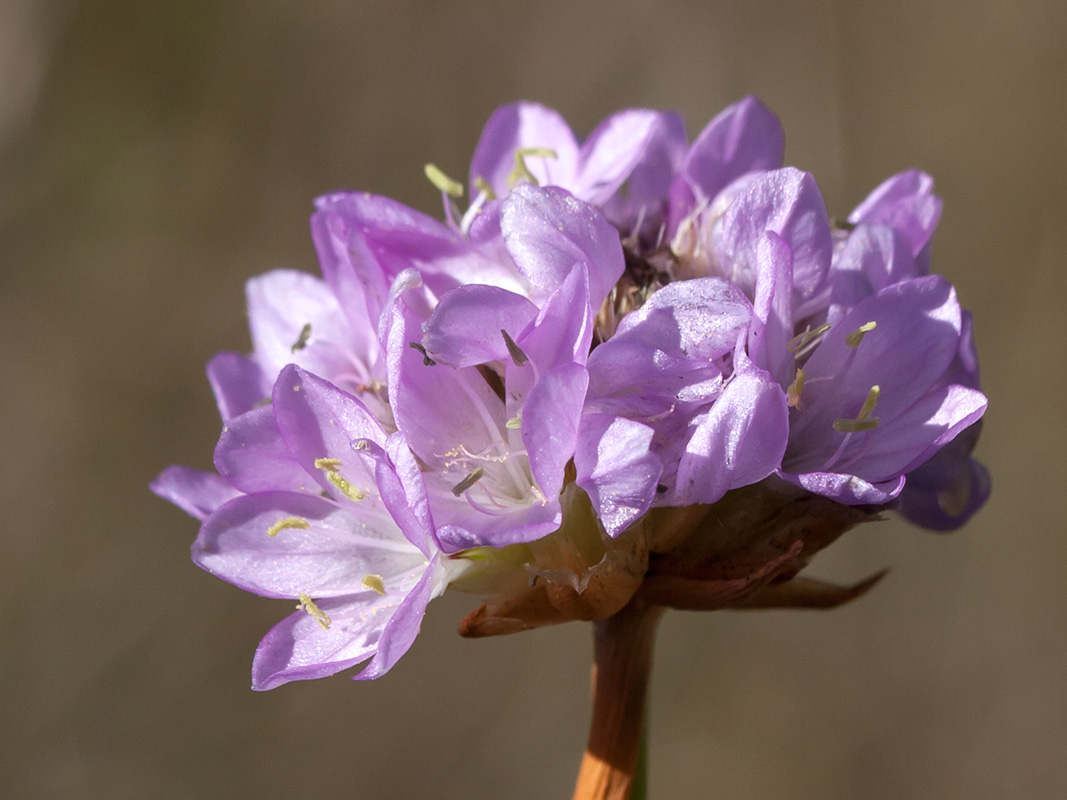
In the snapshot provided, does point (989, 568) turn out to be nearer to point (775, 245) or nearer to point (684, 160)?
point (684, 160)

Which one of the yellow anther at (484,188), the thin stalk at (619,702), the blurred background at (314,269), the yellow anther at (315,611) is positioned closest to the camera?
the yellow anther at (315,611)

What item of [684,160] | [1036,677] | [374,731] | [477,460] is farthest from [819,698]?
[477,460]

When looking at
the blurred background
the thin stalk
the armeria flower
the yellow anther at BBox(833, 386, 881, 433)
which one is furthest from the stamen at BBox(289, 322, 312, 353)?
the blurred background

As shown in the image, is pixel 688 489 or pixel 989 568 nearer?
→ pixel 688 489

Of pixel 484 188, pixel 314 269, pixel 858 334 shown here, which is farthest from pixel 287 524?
pixel 314 269

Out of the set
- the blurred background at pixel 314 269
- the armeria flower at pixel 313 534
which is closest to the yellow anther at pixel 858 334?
the armeria flower at pixel 313 534

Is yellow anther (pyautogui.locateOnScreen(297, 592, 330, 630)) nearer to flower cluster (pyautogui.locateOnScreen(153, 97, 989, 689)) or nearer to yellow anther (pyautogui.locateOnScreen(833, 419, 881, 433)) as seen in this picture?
flower cluster (pyautogui.locateOnScreen(153, 97, 989, 689))

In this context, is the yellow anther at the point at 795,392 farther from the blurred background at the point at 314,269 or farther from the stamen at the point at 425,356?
the blurred background at the point at 314,269

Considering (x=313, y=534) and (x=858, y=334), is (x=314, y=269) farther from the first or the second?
(x=858, y=334)
